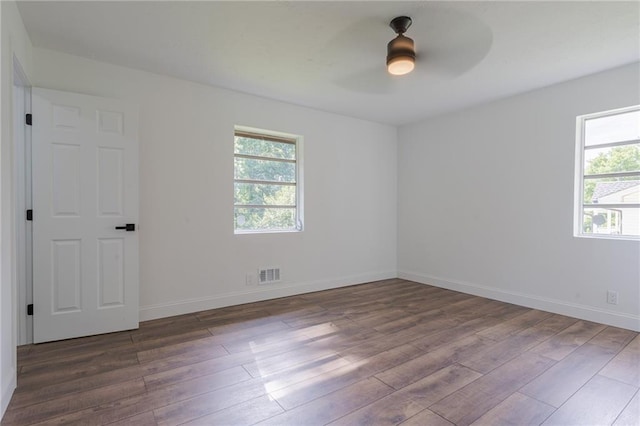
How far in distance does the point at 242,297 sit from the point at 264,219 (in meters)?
1.02

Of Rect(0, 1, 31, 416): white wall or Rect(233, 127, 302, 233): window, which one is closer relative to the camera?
Rect(0, 1, 31, 416): white wall

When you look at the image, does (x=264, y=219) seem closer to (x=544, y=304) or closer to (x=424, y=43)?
(x=424, y=43)

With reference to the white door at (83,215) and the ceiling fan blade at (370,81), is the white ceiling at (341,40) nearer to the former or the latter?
the ceiling fan blade at (370,81)

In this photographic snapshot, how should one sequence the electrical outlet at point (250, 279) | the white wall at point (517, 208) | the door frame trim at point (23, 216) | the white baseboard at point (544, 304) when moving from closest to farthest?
the door frame trim at point (23, 216) < the white baseboard at point (544, 304) < the white wall at point (517, 208) < the electrical outlet at point (250, 279)

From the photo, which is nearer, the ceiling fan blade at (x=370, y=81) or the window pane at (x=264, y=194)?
the ceiling fan blade at (x=370, y=81)

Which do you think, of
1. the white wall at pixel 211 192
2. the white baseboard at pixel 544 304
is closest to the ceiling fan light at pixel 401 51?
the white wall at pixel 211 192

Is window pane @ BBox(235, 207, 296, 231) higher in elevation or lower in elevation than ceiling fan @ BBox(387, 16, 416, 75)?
lower

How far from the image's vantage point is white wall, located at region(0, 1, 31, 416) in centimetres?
185

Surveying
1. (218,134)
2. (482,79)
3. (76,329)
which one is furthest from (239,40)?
(76,329)

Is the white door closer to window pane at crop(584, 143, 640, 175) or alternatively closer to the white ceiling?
the white ceiling

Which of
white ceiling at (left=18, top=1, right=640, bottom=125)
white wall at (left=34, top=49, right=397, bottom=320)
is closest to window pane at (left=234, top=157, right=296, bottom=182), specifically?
white wall at (left=34, top=49, right=397, bottom=320)

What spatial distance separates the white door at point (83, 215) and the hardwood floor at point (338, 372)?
232 mm

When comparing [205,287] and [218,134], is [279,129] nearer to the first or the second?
[218,134]

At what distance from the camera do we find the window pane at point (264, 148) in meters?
4.01
